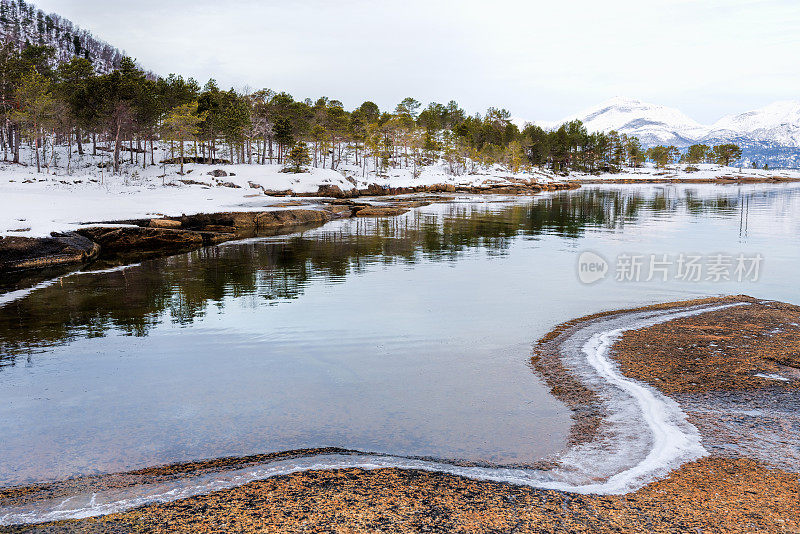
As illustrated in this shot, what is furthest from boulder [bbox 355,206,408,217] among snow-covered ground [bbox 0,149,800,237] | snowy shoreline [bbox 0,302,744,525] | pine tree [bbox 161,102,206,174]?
pine tree [bbox 161,102,206,174]

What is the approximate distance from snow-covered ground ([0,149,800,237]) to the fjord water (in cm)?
953

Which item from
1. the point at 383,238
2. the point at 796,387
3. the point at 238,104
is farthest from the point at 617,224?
the point at 238,104

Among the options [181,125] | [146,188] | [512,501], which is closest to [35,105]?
[181,125]

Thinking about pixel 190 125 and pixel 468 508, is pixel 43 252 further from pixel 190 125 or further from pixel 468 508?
pixel 190 125

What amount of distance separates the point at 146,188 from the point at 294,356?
170 ft

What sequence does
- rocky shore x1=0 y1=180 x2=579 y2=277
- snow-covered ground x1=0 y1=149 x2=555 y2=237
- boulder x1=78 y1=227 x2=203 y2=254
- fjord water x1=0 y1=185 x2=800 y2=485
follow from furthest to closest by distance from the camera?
snow-covered ground x1=0 y1=149 x2=555 y2=237 < boulder x1=78 y1=227 x2=203 y2=254 < rocky shore x1=0 y1=180 x2=579 y2=277 < fjord water x1=0 y1=185 x2=800 y2=485

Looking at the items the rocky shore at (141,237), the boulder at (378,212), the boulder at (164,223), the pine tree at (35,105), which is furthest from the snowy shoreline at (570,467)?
the pine tree at (35,105)

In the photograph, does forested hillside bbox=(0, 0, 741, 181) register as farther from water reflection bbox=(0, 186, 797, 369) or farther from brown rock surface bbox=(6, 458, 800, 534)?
brown rock surface bbox=(6, 458, 800, 534)

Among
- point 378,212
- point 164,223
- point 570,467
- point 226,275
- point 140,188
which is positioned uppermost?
point 140,188

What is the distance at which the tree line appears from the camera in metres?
70.5

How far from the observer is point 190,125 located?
77.4 m

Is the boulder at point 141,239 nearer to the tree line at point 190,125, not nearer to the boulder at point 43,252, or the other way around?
the boulder at point 43,252

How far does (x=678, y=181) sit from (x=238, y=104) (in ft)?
457

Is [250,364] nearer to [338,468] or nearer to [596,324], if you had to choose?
[338,468]
